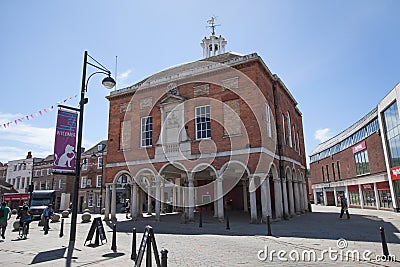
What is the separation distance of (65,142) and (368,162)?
102 feet

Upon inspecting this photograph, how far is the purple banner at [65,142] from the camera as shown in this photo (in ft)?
31.6

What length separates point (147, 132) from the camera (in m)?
20.0

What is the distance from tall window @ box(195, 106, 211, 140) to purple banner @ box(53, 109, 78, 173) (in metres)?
8.68

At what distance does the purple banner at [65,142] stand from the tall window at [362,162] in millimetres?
30913

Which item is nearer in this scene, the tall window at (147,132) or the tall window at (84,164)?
the tall window at (147,132)

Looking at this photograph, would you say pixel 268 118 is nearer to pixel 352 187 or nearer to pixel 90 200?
pixel 352 187

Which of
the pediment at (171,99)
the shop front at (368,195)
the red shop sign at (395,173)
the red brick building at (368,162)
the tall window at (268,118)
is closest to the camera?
the tall window at (268,118)

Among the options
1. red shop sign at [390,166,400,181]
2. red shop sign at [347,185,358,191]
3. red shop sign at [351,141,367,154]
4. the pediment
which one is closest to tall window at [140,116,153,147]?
the pediment

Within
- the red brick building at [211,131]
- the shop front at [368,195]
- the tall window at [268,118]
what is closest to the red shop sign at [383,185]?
the shop front at [368,195]

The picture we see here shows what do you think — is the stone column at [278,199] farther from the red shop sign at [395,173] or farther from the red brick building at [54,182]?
the red brick building at [54,182]

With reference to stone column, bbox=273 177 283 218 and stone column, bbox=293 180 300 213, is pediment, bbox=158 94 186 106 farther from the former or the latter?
stone column, bbox=293 180 300 213

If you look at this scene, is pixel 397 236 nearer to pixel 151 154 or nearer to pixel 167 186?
pixel 151 154

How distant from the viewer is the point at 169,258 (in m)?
7.67

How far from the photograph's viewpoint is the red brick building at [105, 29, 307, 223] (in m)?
16.1
